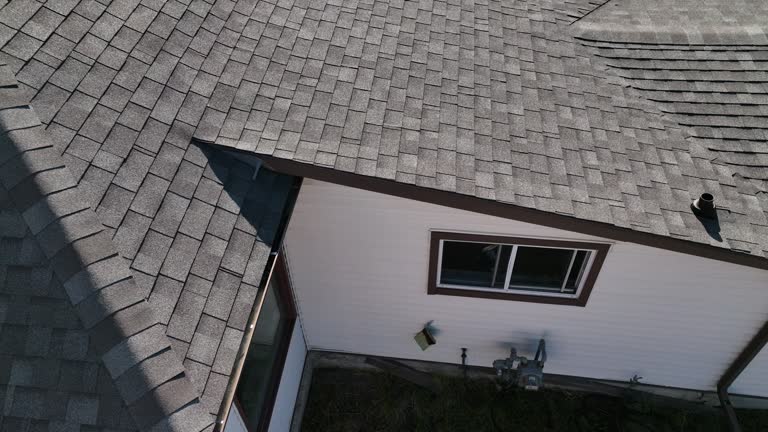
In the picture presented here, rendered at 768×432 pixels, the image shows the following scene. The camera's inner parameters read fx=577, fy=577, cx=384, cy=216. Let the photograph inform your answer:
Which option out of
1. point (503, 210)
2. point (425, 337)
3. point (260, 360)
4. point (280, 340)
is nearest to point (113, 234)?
point (260, 360)

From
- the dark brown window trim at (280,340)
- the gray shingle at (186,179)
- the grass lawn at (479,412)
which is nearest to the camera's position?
the gray shingle at (186,179)

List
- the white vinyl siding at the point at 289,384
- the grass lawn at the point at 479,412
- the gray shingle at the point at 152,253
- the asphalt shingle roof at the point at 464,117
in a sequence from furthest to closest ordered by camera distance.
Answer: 1. the grass lawn at the point at 479,412
2. the white vinyl siding at the point at 289,384
3. the asphalt shingle roof at the point at 464,117
4. the gray shingle at the point at 152,253

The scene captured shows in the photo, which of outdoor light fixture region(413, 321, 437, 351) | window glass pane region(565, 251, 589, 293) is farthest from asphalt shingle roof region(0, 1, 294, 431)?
window glass pane region(565, 251, 589, 293)

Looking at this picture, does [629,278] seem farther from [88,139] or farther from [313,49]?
[88,139]

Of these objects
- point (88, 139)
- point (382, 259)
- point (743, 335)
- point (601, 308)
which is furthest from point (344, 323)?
point (743, 335)

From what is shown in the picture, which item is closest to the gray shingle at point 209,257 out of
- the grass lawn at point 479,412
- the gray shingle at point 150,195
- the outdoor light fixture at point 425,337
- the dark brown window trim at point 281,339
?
the gray shingle at point 150,195

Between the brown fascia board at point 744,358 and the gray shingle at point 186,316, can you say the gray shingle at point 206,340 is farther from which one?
the brown fascia board at point 744,358
